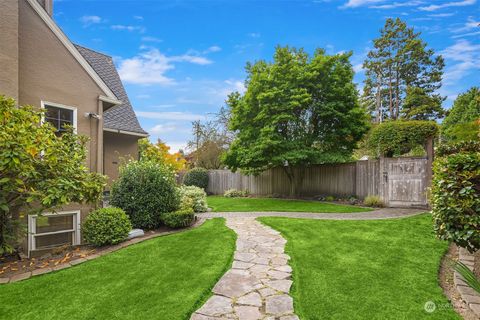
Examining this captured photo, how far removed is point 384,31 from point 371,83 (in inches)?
200

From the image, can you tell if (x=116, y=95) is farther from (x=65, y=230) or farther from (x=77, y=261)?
(x=77, y=261)

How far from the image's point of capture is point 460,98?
2545 cm

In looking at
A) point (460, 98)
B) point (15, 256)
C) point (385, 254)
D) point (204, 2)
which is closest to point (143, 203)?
point (15, 256)

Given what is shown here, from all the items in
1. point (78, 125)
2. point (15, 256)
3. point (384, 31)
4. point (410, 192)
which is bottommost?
point (15, 256)

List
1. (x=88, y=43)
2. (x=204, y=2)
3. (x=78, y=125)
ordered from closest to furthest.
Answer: (x=78, y=125), (x=204, y=2), (x=88, y=43)

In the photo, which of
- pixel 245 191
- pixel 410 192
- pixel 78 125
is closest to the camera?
pixel 78 125

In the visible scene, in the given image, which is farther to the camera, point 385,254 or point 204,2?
point 204,2

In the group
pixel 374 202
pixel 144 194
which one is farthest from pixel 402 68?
pixel 144 194

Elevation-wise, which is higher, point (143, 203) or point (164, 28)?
point (164, 28)

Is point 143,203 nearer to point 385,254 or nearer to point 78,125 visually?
point 78,125

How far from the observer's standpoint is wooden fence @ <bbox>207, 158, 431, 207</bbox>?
34.0ft

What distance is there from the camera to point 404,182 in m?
10.5

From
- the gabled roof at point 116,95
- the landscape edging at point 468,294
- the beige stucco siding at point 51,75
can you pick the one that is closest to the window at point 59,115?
the beige stucco siding at point 51,75

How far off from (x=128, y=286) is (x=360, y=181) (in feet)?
36.1
